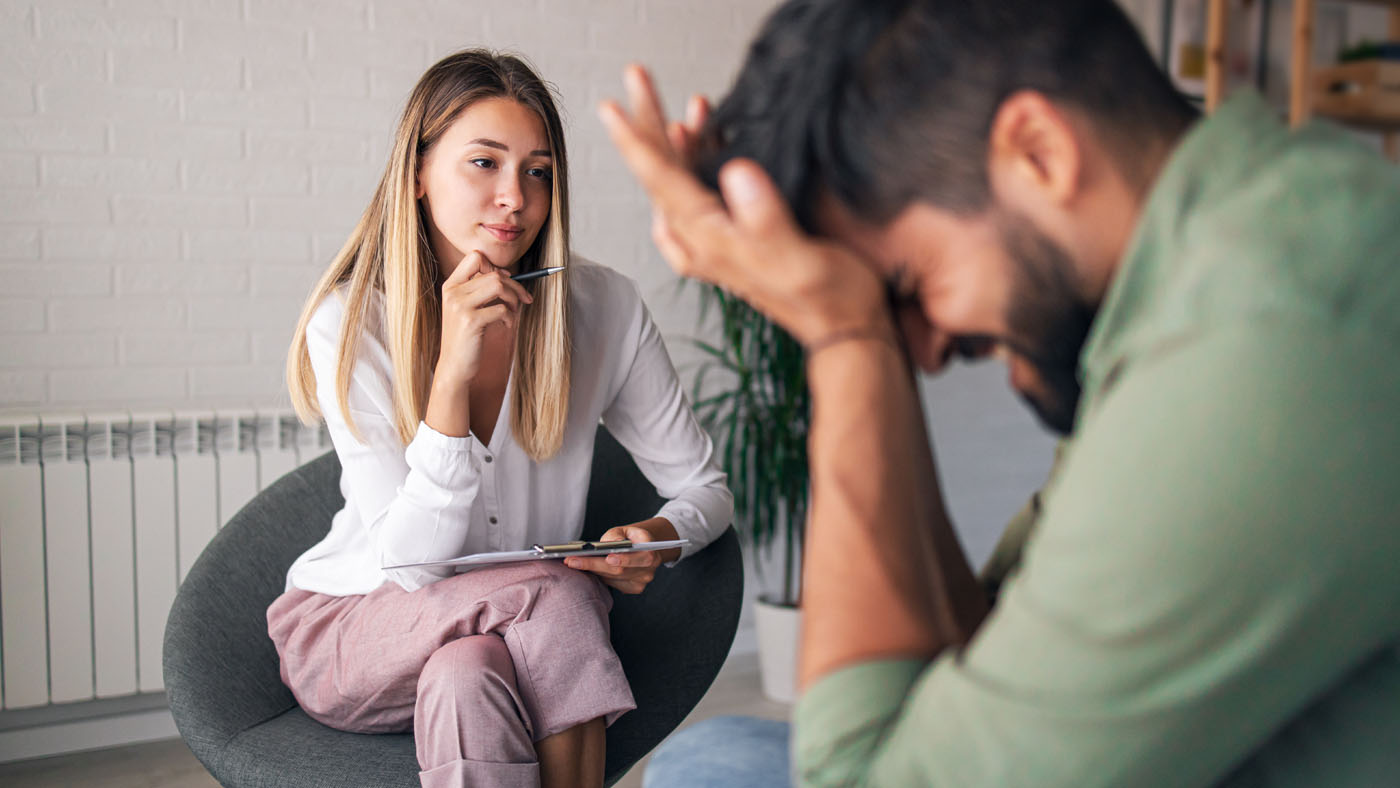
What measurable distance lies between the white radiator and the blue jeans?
204cm

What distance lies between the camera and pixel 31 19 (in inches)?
98.0

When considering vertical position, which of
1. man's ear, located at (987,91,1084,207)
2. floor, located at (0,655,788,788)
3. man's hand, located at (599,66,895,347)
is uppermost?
man's ear, located at (987,91,1084,207)

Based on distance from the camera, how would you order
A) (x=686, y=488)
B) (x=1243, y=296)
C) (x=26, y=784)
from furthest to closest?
(x=26, y=784) → (x=686, y=488) → (x=1243, y=296)

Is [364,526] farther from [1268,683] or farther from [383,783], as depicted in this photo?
[1268,683]

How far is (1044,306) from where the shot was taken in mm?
668

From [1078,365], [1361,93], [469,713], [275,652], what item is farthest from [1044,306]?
[1361,93]

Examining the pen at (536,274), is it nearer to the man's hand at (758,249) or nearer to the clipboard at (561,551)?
the clipboard at (561,551)

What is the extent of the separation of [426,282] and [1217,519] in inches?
58.0

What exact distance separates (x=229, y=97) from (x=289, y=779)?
1.88m

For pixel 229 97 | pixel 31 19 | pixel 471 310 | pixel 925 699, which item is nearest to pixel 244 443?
pixel 229 97

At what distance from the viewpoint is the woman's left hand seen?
63.9 inches

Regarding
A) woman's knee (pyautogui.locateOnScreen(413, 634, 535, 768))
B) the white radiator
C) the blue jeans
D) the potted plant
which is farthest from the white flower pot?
the blue jeans

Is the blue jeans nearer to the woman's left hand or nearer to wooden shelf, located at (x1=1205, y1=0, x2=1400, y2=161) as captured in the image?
the woman's left hand

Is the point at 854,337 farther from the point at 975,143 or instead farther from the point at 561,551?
the point at 561,551
